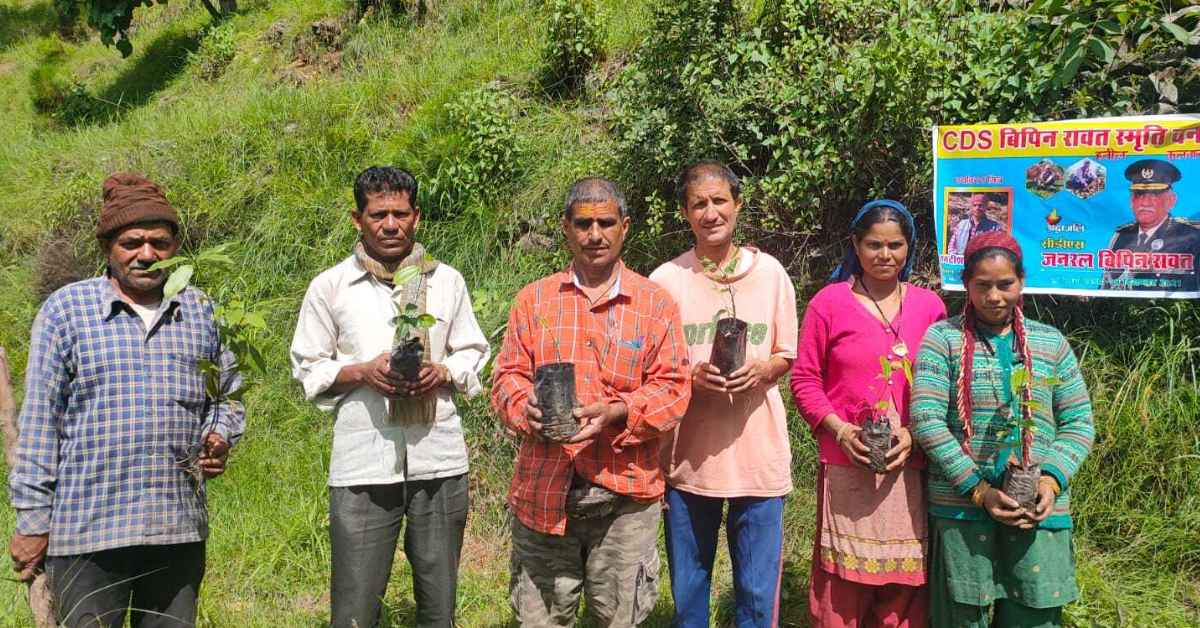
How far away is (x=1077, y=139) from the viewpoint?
12.2ft

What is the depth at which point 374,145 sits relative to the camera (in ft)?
22.7

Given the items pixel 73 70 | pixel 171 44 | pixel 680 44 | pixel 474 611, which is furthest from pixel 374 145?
pixel 73 70

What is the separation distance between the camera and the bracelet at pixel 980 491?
8.30 feet

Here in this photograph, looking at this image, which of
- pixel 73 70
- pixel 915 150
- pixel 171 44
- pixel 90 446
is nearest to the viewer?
pixel 90 446

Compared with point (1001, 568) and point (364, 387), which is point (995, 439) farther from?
point (364, 387)

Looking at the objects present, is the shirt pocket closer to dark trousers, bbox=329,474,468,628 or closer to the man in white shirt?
the man in white shirt

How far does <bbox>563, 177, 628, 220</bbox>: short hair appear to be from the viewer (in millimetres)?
2676

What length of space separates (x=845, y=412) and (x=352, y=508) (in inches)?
67.3

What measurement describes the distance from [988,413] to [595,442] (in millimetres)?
1262

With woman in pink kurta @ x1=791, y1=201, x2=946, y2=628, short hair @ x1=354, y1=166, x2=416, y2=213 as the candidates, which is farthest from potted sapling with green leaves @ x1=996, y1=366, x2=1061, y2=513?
short hair @ x1=354, y1=166, x2=416, y2=213

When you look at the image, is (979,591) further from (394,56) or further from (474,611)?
(394,56)

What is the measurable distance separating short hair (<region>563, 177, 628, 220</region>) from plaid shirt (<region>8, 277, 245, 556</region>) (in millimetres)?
1349

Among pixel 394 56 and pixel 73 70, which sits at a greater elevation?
pixel 73 70

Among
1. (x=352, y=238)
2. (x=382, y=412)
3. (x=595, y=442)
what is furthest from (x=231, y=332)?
(x=352, y=238)
